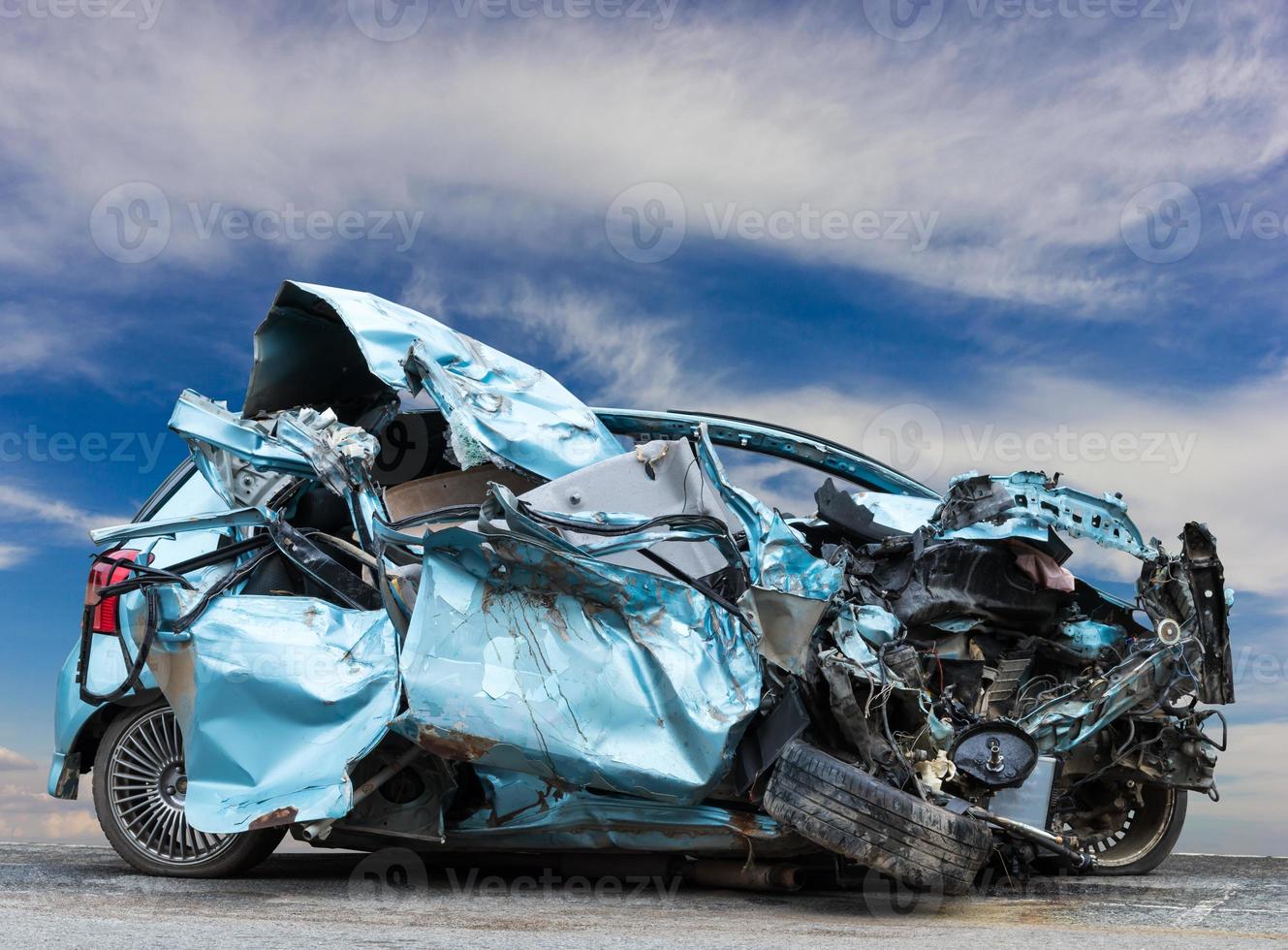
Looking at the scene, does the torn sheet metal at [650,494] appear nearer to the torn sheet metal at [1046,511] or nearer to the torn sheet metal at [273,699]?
the torn sheet metal at [273,699]

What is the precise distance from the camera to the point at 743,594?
16.3 feet

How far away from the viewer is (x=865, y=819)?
480cm

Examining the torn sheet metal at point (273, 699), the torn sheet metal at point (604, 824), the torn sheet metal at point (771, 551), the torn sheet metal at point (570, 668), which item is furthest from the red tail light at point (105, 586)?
the torn sheet metal at point (771, 551)

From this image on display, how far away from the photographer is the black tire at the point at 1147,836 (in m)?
7.00

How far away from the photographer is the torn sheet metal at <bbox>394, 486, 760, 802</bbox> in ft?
15.8

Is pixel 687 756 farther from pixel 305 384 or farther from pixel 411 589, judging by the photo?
pixel 305 384

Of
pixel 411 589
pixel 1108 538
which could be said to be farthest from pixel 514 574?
→ pixel 1108 538

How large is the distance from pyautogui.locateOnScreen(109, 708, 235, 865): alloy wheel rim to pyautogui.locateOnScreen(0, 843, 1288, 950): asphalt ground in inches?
7.5

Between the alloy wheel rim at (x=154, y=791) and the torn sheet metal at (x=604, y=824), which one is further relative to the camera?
the alloy wheel rim at (x=154, y=791)

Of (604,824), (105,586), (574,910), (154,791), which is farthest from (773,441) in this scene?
(154,791)

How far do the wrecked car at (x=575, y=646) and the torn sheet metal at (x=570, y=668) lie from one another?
0.5 inches

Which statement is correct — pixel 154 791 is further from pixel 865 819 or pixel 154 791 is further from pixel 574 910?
pixel 865 819

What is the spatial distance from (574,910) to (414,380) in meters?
2.62

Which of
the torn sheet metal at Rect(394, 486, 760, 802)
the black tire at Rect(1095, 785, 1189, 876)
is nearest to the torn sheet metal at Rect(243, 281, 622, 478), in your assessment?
the torn sheet metal at Rect(394, 486, 760, 802)
